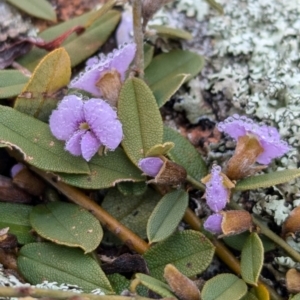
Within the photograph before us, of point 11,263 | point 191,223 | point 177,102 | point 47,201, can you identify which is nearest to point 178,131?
point 177,102

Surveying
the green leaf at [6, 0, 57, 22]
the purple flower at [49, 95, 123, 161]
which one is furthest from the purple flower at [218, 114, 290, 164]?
the green leaf at [6, 0, 57, 22]

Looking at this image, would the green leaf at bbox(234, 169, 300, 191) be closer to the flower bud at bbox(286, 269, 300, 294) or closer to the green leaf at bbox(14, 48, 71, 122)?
the flower bud at bbox(286, 269, 300, 294)

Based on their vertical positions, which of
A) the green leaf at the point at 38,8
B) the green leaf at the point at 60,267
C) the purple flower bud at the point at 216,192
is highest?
the green leaf at the point at 38,8

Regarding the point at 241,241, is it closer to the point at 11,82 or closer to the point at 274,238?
the point at 274,238

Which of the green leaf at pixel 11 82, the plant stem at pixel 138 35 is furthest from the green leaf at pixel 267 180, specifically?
the green leaf at pixel 11 82

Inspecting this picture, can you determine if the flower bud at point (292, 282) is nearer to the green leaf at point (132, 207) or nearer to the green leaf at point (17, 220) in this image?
the green leaf at point (132, 207)

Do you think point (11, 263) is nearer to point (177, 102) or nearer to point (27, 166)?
point (27, 166)
